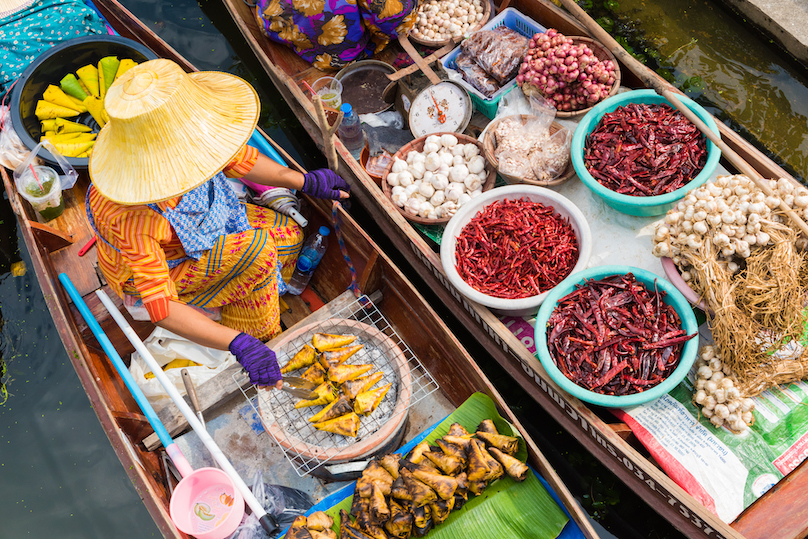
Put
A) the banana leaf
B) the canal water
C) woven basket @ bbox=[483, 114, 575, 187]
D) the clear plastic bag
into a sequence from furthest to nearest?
the canal water → woven basket @ bbox=[483, 114, 575, 187] → the clear plastic bag → the banana leaf

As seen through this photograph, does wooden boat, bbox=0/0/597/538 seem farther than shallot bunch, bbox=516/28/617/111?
No

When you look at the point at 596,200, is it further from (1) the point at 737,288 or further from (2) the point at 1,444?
(2) the point at 1,444

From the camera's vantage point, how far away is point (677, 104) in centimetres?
367

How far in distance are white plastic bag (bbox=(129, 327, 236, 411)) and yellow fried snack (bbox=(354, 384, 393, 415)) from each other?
1.12 m

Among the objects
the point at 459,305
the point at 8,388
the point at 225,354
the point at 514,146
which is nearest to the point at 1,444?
the point at 8,388

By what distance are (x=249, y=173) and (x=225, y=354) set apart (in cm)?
128

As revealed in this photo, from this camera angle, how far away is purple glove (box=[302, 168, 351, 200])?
3.90 m

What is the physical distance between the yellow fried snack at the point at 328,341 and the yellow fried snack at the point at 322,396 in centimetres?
23

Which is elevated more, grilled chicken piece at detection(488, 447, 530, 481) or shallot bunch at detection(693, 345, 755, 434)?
shallot bunch at detection(693, 345, 755, 434)

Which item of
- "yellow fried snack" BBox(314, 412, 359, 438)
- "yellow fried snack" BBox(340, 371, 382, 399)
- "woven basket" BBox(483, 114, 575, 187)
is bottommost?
"yellow fried snack" BBox(314, 412, 359, 438)

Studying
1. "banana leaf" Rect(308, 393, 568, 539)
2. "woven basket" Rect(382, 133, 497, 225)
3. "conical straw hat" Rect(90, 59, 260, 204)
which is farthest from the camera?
"woven basket" Rect(382, 133, 497, 225)

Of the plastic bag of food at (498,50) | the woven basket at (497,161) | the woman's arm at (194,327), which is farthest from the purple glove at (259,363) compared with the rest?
the plastic bag of food at (498,50)

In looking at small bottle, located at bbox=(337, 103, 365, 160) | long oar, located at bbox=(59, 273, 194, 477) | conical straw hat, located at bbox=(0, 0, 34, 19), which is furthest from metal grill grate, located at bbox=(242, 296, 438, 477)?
conical straw hat, located at bbox=(0, 0, 34, 19)

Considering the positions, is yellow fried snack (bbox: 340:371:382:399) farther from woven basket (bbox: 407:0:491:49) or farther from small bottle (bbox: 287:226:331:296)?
woven basket (bbox: 407:0:491:49)
